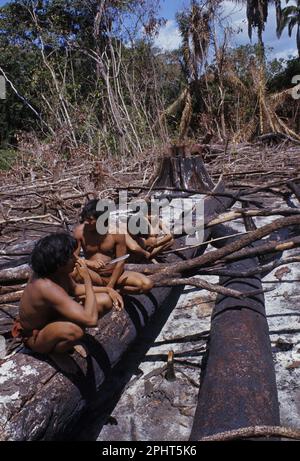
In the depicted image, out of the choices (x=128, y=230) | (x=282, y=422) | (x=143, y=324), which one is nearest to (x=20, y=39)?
(x=128, y=230)

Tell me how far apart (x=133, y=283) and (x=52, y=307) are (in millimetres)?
987

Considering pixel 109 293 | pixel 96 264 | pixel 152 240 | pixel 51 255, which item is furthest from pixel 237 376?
pixel 152 240

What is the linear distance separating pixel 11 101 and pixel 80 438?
1625cm

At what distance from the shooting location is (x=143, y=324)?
3.66 metres

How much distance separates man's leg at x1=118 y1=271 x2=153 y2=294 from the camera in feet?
12.1

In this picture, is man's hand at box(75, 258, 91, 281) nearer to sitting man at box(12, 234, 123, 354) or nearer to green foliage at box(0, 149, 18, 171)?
sitting man at box(12, 234, 123, 354)

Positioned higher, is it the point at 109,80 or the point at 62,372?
the point at 109,80

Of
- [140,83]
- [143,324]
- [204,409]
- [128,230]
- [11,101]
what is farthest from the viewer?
[11,101]

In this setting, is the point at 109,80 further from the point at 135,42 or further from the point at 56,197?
the point at 56,197

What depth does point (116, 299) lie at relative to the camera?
347 cm

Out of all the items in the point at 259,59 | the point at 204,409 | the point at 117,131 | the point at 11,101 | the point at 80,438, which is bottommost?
the point at 80,438

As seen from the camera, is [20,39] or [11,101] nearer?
[20,39]

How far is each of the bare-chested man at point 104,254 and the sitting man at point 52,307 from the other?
30.2 inches

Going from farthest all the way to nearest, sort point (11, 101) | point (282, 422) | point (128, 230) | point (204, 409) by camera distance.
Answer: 1. point (11, 101)
2. point (128, 230)
3. point (282, 422)
4. point (204, 409)
